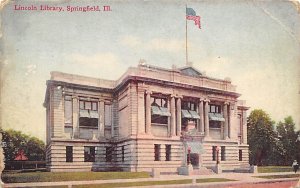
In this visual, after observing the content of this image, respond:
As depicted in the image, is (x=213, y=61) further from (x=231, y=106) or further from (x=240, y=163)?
(x=240, y=163)

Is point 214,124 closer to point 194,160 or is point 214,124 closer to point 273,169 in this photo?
point 194,160

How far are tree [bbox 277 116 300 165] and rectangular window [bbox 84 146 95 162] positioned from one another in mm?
3560

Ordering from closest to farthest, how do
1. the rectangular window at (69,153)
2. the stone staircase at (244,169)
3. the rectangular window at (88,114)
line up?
the rectangular window at (69,153)
the rectangular window at (88,114)
the stone staircase at (244,169)

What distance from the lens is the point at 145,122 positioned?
8352 millimetres

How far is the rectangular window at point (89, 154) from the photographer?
26.8 ft

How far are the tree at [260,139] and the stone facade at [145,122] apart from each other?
0.14 meters

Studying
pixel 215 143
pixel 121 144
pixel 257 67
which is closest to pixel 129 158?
pixel 121 144

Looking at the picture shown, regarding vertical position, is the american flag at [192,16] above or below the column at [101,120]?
above

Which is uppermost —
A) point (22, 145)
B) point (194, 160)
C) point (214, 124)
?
point (214, 124)

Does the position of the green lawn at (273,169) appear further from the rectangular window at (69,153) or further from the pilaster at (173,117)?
the rectangular window at (69,153)

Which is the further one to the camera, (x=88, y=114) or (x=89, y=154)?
(x=88, y=114)

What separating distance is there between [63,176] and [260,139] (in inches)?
152

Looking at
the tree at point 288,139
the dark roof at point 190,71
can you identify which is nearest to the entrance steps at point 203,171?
the tree at point 288,139

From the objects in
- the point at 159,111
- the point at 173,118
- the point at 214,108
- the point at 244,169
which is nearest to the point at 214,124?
the point at 214,108
